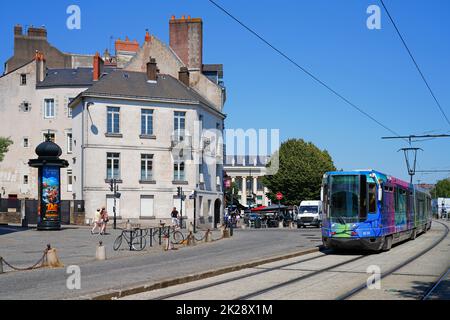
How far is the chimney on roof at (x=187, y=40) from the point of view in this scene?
59.5 metres

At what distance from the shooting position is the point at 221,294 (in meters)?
12.4

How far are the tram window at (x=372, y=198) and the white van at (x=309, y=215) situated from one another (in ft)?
108

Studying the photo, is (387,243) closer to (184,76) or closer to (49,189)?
(49,189)

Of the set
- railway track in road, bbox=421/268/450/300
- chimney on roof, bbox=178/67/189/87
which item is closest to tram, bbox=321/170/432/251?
railway track in road, bbox=421/268/450/300

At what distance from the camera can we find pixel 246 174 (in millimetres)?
122500

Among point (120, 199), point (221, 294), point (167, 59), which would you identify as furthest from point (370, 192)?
point (167, 59)

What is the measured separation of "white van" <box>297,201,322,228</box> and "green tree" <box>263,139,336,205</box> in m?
22.3

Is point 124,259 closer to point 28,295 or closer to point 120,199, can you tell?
point 28,295

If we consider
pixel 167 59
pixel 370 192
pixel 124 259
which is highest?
pixel 167 59

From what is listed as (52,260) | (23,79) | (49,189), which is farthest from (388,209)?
(23,79)

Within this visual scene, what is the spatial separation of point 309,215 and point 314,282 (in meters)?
41.9

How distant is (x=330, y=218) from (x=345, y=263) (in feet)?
11.7

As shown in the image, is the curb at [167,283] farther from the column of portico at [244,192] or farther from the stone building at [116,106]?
the column of portico at [244,192]
